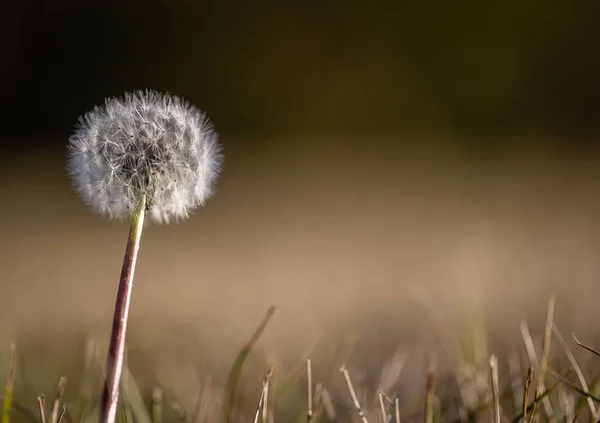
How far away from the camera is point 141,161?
48.6 inches

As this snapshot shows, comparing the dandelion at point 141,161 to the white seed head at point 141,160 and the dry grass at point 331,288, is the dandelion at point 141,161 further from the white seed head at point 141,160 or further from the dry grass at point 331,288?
the dry grass at point 331,288

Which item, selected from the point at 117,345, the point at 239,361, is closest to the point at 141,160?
the point at 117,345

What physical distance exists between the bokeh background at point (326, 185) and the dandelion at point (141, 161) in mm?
422

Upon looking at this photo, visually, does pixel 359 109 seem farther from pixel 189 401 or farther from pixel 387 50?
pixel 189 401

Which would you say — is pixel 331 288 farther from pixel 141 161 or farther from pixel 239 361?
pixel 141 161

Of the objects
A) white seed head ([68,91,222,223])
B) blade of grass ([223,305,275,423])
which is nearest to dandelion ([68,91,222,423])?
white seed head ([68,91,222,223])

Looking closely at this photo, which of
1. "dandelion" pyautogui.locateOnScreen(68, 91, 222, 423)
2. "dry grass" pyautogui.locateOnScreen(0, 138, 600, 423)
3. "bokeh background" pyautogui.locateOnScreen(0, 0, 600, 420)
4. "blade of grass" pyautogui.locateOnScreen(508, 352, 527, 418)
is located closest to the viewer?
"dandelion" pyautogui.locateOnScreen(68, 91, 222, 423)

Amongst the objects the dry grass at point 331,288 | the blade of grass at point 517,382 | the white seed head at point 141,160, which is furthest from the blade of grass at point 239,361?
the blade of grass at point 517,382

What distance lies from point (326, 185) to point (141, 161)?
17.8 feet

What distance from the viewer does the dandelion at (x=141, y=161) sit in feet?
4.05

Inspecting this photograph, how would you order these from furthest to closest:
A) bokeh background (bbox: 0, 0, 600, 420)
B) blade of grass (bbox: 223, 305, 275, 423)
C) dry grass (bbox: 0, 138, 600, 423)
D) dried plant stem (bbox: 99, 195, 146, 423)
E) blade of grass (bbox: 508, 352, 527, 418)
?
bokeh background (bbox: 0, 0, 600, 420)
dry grass (bbox: 0, 138, 600, 423)
blade of grass (bbox: 508, 352, 527, 418)
blade of grass (bbox: 223, 305, 275, 423)
dried plant stem (bbox: 99, 195, 146, 423)

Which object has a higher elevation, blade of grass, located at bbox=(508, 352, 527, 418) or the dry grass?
the dry grass

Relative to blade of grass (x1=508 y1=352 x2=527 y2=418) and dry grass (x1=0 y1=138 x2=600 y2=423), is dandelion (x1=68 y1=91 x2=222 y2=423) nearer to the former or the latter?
dry grass (x1=0 y1=138 x2=600 y2=423)

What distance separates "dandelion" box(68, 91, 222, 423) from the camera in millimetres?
1235
